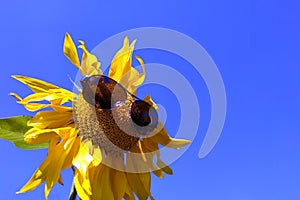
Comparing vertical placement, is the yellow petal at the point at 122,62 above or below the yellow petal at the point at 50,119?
above

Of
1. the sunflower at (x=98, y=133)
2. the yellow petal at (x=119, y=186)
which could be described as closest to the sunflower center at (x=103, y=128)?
the sunflower at (x=98, y=133)

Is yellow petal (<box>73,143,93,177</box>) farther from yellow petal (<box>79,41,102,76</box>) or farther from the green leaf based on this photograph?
yellow petal (<box>79,41,102,76</box>)

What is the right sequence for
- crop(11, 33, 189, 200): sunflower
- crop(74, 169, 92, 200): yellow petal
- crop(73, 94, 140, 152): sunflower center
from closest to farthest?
1. crop(74, 169, 92, 200): yellow petal
2. crop(11, 33, 189, 200): sunflower
3. crop(73, 94, 140, 152): sunflower center

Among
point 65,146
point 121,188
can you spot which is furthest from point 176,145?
point 65,146

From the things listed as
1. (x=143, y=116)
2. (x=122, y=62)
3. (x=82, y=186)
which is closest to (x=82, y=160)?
(x=82, y=186)

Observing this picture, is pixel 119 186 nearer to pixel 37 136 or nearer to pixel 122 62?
pixel 37 136

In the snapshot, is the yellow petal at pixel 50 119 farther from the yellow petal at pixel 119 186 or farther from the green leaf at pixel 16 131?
the yellow petal at pixel 119 186

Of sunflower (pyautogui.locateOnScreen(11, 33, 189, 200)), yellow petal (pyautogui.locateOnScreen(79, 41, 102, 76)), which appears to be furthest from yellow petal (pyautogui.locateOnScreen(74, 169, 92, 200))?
yellow petal (pyautogui.locateOnScreen(79, 41, 102, 76))
